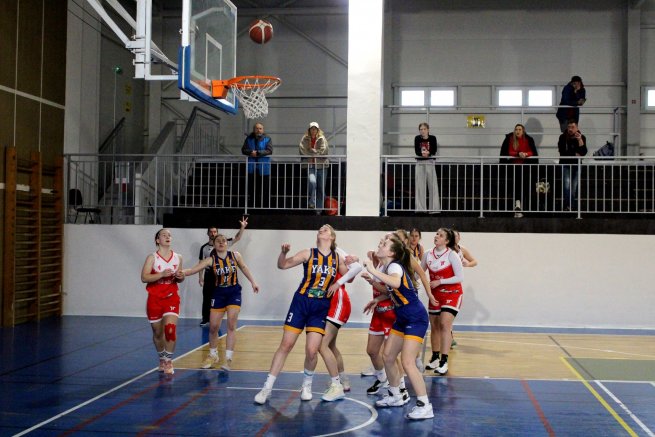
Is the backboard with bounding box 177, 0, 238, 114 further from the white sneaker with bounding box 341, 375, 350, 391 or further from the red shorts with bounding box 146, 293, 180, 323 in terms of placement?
the white sneaker with bounding box 341, 375, 350, 391

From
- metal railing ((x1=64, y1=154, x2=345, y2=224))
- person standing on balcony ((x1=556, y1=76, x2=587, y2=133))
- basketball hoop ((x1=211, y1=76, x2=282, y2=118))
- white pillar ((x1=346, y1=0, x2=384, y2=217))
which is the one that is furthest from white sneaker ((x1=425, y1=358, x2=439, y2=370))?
person standing on balcony ((x1=556, y1=76, x2=587, y2=133))

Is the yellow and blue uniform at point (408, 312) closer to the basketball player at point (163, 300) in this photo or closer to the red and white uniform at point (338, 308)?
the red and white uniform at point (338, 308)

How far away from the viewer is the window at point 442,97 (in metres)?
23.0

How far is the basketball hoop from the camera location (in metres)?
11.8

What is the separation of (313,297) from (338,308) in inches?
13.0

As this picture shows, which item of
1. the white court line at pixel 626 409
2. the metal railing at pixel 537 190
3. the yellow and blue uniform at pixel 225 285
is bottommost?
the white court line at pixel 626 409

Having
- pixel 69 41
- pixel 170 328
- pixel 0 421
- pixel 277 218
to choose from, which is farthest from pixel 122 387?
pixel 69 41

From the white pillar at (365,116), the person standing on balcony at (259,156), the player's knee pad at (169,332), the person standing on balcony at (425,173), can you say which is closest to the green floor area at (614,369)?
the person standing on balcony at (425,173)

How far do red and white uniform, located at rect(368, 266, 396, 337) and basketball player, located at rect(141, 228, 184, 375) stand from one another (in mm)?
2813

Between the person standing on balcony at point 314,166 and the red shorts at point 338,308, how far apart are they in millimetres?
7668

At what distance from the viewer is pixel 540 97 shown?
22.8 metres

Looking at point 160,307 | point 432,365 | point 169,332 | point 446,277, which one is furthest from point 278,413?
point 446,277

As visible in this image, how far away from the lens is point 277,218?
16641mm

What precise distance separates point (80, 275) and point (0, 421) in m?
Answer: 10.0
